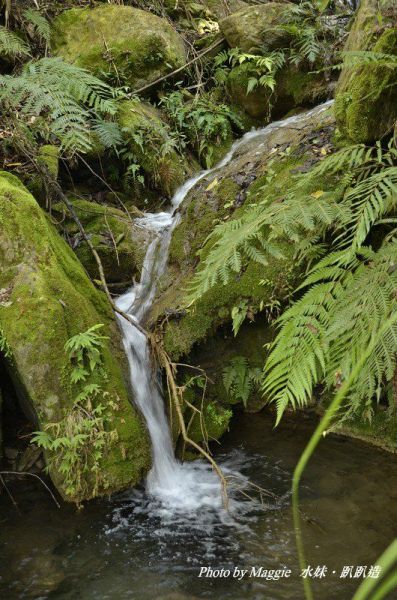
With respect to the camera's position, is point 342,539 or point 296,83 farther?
point 296,83

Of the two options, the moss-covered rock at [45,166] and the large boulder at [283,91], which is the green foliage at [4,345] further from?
the large boulder at [283,91]

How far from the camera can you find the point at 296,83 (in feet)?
24.3

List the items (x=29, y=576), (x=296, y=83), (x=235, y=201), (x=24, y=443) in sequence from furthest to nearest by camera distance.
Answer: (x=296, y=83)
(x=235, y=201)
(x=24, y=443)
(x=29, y=576)

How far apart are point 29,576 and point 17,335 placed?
62.6 inches

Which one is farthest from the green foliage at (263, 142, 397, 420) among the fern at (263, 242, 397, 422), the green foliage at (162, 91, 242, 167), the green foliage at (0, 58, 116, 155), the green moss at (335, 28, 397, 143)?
the green foliage at (162, 91, 242, 167)

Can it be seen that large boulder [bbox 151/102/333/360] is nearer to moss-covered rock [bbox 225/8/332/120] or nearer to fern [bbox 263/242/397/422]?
moss-covered rock [bbox 225/8/332/120]

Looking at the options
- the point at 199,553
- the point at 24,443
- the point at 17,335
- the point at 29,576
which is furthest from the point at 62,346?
the point at 199,553

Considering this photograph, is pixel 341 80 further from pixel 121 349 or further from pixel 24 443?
pixel 24 443

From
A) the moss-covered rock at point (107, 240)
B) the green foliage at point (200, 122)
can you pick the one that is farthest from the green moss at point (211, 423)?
the green foliage at point (200, 122)

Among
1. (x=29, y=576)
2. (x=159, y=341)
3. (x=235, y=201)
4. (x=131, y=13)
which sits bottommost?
(x=29, y=576)

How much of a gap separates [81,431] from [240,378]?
1624mm

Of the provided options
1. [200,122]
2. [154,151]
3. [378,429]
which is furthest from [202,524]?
[200,122]

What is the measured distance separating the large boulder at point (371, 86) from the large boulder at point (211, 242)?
786 mm

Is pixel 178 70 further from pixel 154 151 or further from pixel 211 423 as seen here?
pixel 211 423
